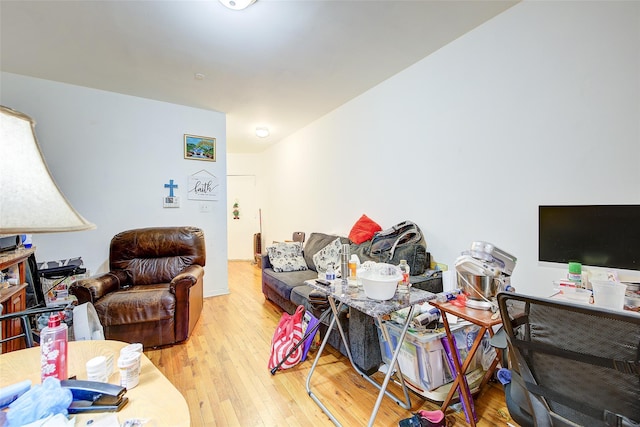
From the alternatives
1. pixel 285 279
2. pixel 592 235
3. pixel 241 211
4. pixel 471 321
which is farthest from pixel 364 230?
pixel 241 211

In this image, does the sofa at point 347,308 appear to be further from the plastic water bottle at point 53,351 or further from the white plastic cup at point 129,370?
the plastic water bottle at point 53,351

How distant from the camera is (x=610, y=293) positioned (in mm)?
1230

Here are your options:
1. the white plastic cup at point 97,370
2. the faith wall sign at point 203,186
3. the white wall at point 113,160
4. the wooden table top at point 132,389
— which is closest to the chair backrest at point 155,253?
the white wall at point 113,160

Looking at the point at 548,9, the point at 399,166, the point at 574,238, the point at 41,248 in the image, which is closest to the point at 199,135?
the point at 41,248

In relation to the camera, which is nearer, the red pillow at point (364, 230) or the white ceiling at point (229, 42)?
the white ceiling at point (229, 42)

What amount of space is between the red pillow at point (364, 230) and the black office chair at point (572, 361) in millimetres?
1985

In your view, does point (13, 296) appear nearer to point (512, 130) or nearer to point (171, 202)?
point (171, 202)

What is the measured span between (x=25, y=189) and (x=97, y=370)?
2.28ft

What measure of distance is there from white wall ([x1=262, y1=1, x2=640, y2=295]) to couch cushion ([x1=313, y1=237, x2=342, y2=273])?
1.92 ft

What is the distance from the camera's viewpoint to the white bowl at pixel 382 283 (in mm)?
1421

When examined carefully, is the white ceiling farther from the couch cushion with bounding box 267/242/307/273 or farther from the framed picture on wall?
the couch cushion with bounding box 267/242/307/273

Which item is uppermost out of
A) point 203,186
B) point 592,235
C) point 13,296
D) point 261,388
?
point 203,186

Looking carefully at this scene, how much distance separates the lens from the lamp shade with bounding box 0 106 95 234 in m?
0.55

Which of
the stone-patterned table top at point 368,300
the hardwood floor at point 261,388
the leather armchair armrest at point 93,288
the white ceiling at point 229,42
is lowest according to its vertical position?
the hardwood floor at point 261,388
